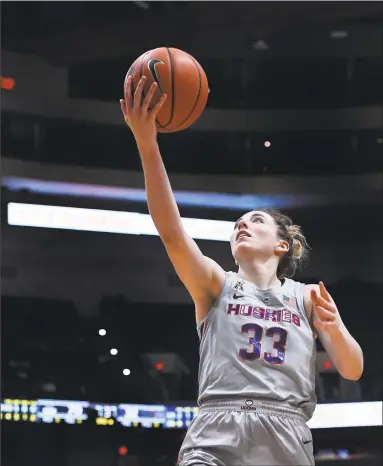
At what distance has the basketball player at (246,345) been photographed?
269 centimetres

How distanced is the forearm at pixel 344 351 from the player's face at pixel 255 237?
0.42 m

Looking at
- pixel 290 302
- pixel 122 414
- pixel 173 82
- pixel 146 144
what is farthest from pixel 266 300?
pixel 122 414

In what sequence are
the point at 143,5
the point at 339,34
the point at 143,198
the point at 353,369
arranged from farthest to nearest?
the point at 143,198
the point at 339,34
the point at 143,5
the point at 353,369

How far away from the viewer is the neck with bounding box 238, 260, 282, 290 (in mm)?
3062

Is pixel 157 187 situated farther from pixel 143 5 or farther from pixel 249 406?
pixel 143 5

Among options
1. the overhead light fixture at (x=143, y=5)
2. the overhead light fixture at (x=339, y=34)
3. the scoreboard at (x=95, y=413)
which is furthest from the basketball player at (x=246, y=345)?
the overhead light fixture at (x=339, y=34)

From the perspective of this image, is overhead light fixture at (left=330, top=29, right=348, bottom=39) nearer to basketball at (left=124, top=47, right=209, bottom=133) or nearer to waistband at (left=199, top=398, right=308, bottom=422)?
basketball at (left=124, top=47, right=209, bottom=133)

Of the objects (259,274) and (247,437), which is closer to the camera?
(247,437)

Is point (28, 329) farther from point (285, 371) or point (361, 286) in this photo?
point (285, 371)

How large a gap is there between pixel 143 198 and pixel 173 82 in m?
6.95

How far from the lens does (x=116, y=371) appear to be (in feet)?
31.4

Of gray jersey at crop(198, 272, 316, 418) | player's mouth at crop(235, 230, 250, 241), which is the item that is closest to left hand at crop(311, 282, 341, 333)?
gray jersey at crop(198, 272, 316, 418)

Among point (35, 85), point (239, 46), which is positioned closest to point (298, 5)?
point (239, 46)

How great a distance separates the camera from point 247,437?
106 inches
